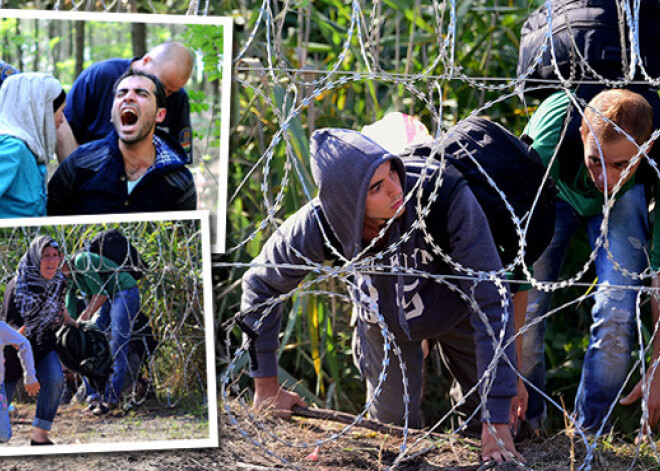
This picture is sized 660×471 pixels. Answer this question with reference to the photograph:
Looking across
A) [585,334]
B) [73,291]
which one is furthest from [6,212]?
[585,334]

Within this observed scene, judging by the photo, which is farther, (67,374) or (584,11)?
(584,11)

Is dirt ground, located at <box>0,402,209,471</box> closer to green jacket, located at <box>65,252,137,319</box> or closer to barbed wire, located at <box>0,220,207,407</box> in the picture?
barbed wire, located at <box>0,220,207,407</box>

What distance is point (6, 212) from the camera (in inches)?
85.7

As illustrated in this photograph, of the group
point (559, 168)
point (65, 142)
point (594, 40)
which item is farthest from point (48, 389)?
point (594, 40)

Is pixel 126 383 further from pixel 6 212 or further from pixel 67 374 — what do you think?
pixel 6 212

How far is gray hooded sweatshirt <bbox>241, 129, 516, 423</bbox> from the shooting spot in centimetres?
212

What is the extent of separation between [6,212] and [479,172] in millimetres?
1222

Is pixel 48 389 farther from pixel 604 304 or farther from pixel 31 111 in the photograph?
pixel 604 304

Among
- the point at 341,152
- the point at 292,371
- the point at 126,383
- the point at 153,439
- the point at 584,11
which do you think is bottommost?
the point at 292,371

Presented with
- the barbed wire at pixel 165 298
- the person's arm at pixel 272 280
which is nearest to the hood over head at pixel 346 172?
the person's arm at pixel 272 280

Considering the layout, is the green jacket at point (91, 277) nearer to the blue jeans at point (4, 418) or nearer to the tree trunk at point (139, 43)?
the blue jeans at point (4, 418)

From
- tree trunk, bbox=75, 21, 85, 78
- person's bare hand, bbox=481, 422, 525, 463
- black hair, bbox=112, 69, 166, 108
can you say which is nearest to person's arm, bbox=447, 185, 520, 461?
person's bare hand, bbox=481, 422, 525, 463

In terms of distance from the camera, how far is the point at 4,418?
222 centimetres

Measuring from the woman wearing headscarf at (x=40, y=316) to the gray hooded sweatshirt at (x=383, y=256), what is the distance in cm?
49
